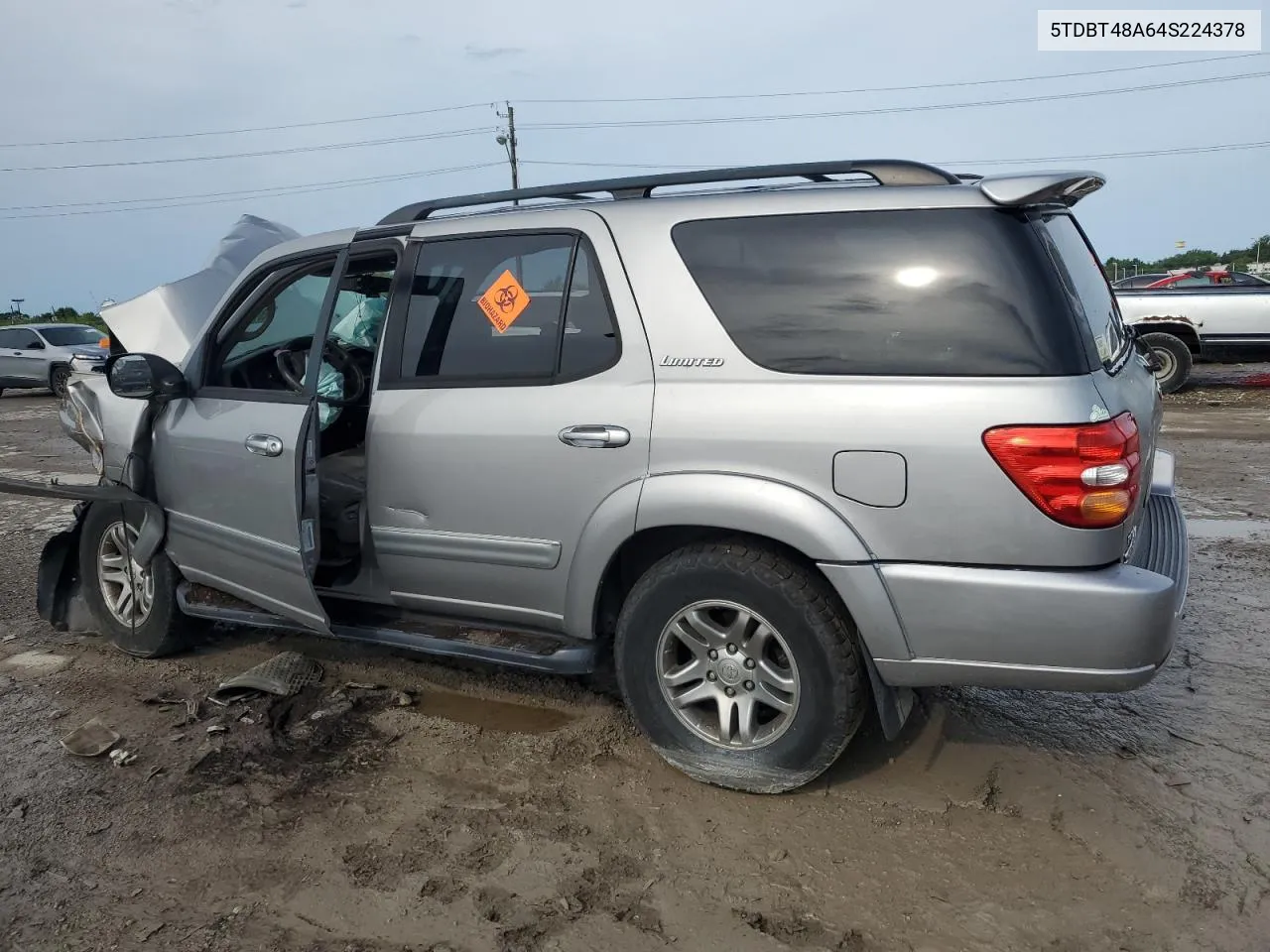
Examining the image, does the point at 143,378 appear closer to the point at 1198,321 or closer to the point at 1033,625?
the point at 1033,625

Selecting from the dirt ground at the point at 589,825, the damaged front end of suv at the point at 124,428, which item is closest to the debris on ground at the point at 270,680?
the dirt ground at the point at 589,825

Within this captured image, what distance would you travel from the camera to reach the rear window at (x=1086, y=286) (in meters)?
2.92

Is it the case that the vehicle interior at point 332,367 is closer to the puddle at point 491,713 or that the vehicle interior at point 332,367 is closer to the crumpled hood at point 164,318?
the crumpled hood at point 164,318

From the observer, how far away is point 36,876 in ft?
9.69

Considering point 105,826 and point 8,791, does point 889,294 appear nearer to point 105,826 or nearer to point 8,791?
point 105,826

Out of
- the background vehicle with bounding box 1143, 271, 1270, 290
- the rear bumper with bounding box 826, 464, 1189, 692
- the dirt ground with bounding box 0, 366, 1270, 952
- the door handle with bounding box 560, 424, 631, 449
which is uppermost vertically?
the background vehicle with bounding box 1143, 271, 1270, 290

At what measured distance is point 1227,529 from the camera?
6336 mm

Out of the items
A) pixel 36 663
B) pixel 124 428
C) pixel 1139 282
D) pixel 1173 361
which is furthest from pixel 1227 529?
pixel 1139 282

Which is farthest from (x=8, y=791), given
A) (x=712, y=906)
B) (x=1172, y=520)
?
(x=1172, y=520)

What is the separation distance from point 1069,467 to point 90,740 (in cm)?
356

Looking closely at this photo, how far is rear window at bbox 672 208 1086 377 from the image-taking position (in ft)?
9.07

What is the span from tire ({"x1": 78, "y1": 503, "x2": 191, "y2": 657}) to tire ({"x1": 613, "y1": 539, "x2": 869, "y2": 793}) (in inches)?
92.0

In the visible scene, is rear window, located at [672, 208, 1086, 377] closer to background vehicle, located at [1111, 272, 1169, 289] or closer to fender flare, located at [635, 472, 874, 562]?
fender flare, located at [635, 472, 874, 562]

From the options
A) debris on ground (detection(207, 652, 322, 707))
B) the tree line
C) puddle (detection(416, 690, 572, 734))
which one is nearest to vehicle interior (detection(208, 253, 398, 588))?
debris on ground (detection(207, 652, 322, 707))
